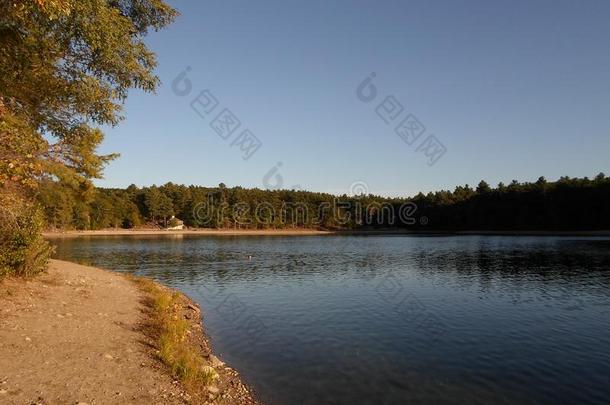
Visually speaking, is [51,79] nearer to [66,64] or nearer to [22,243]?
[66,64]

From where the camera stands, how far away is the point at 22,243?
23031mm

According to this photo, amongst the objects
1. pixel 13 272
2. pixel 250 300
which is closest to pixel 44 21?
pixel 13 272

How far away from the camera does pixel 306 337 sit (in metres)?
23.3

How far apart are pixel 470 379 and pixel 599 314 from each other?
→ 17.3 metres

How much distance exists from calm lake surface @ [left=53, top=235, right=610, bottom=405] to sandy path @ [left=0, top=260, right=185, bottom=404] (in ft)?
13.7

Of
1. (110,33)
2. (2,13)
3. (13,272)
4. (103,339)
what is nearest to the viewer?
(2,13)

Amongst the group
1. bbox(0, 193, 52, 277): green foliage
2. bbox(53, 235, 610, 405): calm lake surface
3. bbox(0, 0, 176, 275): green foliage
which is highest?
bbox(0, 0, 176, 275): green foliage

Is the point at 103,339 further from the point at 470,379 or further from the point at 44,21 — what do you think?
the point at 470,379

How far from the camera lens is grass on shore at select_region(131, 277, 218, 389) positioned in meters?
14.6

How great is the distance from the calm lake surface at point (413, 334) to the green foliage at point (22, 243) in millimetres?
9960

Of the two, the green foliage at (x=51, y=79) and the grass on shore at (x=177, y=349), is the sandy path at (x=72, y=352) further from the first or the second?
the green foliage at (x=51, y=79)

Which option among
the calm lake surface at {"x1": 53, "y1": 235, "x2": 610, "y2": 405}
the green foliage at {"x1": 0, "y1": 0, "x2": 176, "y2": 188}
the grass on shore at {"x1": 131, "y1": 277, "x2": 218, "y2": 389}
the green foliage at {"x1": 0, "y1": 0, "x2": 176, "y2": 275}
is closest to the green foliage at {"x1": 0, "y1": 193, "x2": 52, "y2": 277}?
the green foliage at {"x1": 0, "y1": 0, "x2": 176, "y2": 275}

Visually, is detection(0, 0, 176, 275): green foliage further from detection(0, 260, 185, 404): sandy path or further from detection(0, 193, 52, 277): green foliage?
detection(0, 260, 185, 404): sandy path

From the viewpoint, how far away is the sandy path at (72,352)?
1188 centimetres
